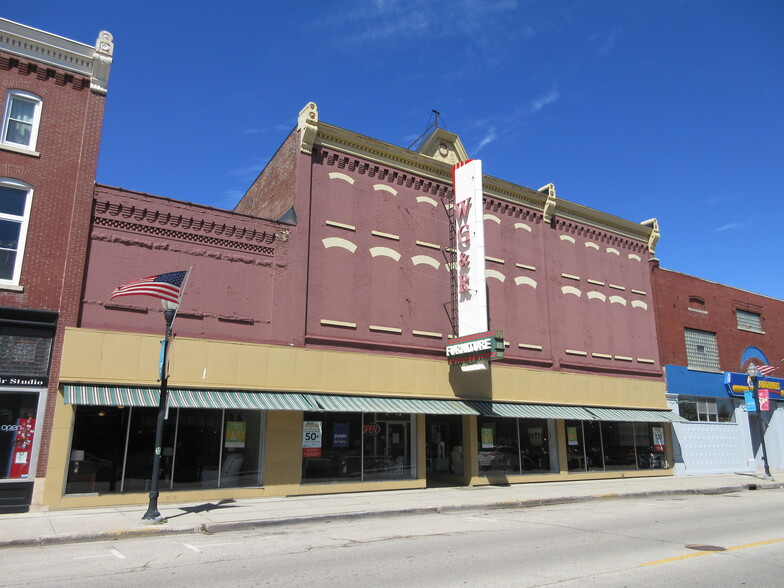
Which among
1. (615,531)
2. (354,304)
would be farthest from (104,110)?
(615,531)

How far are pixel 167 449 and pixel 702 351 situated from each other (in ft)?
88.6

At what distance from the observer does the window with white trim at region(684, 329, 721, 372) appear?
30594mm

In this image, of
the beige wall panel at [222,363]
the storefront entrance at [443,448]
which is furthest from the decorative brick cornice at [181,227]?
the storefront entrance at [443,448]

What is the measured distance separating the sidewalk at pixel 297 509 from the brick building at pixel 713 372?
18.9ft

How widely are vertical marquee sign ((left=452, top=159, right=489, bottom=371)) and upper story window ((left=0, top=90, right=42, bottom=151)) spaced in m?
13.9

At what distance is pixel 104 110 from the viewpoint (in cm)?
1728

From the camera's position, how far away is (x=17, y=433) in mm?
14711

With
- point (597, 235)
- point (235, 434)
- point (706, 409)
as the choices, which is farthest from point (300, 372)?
point (706, 409)

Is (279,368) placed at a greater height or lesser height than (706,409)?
greater

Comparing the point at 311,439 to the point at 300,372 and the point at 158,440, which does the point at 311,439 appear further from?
the point at 158,440

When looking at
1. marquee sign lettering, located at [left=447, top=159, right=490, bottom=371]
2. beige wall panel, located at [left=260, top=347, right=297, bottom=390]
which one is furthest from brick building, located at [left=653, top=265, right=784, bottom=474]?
beige wall panel, located at [left=260, top=347, right=297, bottom=390]

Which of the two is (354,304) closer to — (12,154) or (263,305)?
(263,305)

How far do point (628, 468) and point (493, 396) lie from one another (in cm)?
907

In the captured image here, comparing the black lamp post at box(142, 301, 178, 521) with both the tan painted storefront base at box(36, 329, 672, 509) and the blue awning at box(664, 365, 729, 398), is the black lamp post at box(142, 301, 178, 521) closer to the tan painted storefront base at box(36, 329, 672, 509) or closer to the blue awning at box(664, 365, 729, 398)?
the tan painted storefront base at box(36, 329, 672, 509)
